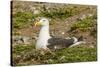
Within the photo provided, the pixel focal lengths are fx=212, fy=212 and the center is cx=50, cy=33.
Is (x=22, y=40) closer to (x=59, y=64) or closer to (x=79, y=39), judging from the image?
(x=59, y=64)

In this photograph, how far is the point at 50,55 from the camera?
87.3 inches

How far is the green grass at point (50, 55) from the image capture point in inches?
83.3

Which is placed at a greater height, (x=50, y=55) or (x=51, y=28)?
(x=51, y=28)

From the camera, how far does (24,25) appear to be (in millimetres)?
2141

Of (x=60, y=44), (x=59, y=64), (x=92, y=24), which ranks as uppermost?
(x=92, y=24)

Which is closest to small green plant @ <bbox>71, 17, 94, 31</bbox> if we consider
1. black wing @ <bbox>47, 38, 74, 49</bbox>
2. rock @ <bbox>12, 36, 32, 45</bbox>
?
black wing @ <bbox>47, 38, 74, 49</bbox>

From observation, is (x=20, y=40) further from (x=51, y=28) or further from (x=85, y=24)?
(x=85, y=24)

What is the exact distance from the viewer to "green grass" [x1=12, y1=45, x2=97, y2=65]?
2115 millimetres

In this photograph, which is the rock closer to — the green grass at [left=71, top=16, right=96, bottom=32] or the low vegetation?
the low vegetation

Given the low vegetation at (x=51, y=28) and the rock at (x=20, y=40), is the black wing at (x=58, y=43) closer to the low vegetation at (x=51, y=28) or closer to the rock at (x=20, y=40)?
the low vegetation at (x=51, y=28)

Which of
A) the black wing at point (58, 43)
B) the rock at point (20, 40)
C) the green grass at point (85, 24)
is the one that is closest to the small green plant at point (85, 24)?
the green grass at point (85, 24)

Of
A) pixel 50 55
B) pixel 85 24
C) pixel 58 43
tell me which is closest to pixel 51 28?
pixel 58 43
